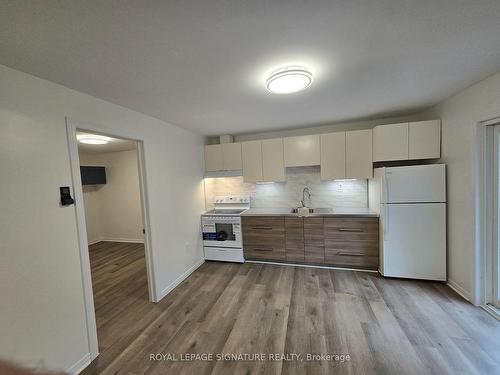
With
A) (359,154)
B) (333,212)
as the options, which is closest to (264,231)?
(333,212)

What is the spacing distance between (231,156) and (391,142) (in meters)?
2.54

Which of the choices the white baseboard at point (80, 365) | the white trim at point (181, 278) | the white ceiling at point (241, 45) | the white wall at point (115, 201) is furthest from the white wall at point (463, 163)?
the white wall at point (115, 201)

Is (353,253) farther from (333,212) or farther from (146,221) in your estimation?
(146,221)

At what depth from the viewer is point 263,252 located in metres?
3.53

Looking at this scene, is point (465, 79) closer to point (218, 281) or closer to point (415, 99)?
point (415, 99)

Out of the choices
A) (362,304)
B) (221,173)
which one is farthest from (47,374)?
(221,173)

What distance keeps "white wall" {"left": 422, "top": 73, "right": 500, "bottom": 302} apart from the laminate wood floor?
1.23ft

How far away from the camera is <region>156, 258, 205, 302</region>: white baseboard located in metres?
2.67

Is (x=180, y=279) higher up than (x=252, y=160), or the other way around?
(x=252, y=160)

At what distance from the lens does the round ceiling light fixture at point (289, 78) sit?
5.06ft

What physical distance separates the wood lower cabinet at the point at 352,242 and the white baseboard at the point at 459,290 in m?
0.80

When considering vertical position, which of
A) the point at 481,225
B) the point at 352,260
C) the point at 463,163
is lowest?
the point at 352,260

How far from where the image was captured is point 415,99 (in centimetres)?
244

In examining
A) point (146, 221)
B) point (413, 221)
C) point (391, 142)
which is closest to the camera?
point (146, 221)
